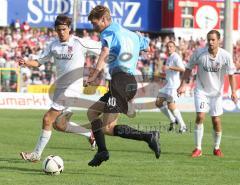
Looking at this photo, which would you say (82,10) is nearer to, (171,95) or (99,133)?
(171,95)

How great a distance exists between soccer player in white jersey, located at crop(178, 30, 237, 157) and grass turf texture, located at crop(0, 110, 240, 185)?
0.46 m

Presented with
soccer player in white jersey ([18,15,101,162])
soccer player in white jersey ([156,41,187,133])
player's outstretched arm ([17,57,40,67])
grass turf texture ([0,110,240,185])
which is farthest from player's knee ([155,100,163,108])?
player's outstretched arm ([17,57,40,67])

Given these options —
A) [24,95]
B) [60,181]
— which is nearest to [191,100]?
[24,95]

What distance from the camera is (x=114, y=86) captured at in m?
10.9

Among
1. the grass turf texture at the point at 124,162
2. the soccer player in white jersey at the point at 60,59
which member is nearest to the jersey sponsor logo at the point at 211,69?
the grass turf texture at the point at 124,162

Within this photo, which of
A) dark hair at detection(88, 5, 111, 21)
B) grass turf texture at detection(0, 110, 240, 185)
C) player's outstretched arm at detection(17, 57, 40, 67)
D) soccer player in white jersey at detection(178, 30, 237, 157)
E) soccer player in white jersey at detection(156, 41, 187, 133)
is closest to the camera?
grass turf texture at detection(0, 110, 240, 185)

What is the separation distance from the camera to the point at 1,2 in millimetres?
40156

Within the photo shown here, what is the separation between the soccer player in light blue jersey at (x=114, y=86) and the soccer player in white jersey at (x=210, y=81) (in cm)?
300

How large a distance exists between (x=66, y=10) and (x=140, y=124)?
24.4m

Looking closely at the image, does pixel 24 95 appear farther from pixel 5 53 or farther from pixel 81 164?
pixel 81 164

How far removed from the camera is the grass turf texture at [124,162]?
1056 cm

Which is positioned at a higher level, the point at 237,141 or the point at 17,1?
the point at 17,1

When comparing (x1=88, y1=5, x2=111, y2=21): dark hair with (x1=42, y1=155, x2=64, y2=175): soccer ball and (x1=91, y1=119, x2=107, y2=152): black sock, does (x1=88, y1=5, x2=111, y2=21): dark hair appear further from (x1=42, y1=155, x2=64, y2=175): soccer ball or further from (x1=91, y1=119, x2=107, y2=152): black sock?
(x1=42, y1=155, x2=64, y2=175): soccer ball

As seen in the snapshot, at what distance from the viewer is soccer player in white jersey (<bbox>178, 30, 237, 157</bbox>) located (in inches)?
549
